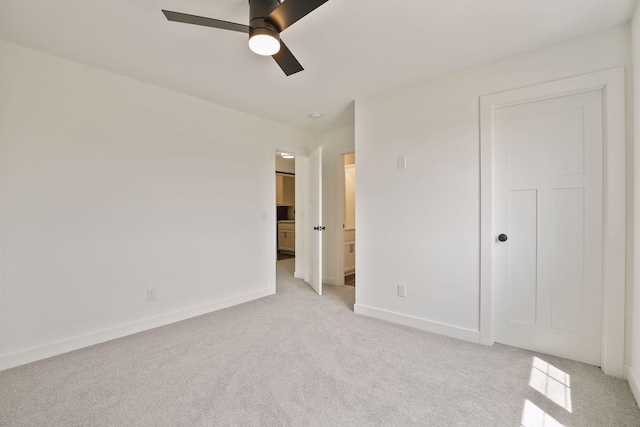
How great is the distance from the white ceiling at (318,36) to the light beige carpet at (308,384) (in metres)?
2.36

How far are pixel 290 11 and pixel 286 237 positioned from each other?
6.36 metres

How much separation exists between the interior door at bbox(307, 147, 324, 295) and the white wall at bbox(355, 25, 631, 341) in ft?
2.46

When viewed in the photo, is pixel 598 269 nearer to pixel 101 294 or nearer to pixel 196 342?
pixel 196 342

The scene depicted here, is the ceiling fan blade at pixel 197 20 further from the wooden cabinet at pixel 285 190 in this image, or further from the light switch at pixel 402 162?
the wooden cabinet at pixel 285 190

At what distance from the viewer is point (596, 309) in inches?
79.6

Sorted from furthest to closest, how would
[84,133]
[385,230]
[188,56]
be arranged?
[385,230] → [84,133] → [188,56]

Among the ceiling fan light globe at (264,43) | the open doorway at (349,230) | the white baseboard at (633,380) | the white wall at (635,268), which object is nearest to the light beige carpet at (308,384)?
the white baseboard at (633,380)

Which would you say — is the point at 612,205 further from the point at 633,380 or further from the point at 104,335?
the point at 104,335

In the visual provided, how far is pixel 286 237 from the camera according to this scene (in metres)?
7.53

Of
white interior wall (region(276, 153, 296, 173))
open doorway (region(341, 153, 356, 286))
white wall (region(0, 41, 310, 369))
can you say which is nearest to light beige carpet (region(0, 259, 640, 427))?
white wall (region(0, 41, 310, 369))

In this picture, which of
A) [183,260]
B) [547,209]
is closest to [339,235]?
[183,260]

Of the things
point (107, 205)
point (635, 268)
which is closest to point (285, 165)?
point (107, 205)

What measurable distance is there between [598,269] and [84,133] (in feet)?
13.7

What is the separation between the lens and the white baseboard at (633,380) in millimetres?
1647
